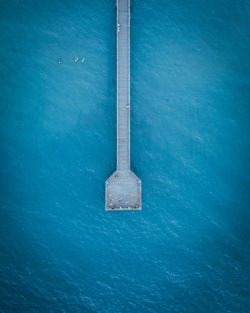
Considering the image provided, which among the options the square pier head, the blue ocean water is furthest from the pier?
the blue ocean water

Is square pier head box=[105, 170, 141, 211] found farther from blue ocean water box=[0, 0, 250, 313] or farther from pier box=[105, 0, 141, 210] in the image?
blue ocean water box=[0, 0, 250, 313]

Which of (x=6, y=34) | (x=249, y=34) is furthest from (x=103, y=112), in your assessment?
(x=249, y=34)

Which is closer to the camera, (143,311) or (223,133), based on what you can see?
(143,311)

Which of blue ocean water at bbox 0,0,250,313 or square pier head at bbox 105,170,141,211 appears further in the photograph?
square pier head at bbox 105,170,141,211

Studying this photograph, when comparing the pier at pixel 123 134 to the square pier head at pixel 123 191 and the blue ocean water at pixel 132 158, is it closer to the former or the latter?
the square pier head at pixel 123 191

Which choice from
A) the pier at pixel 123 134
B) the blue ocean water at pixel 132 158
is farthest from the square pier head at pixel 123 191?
the blue ocean water at pixel 132 158

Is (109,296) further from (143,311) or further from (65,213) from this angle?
(65,213)
